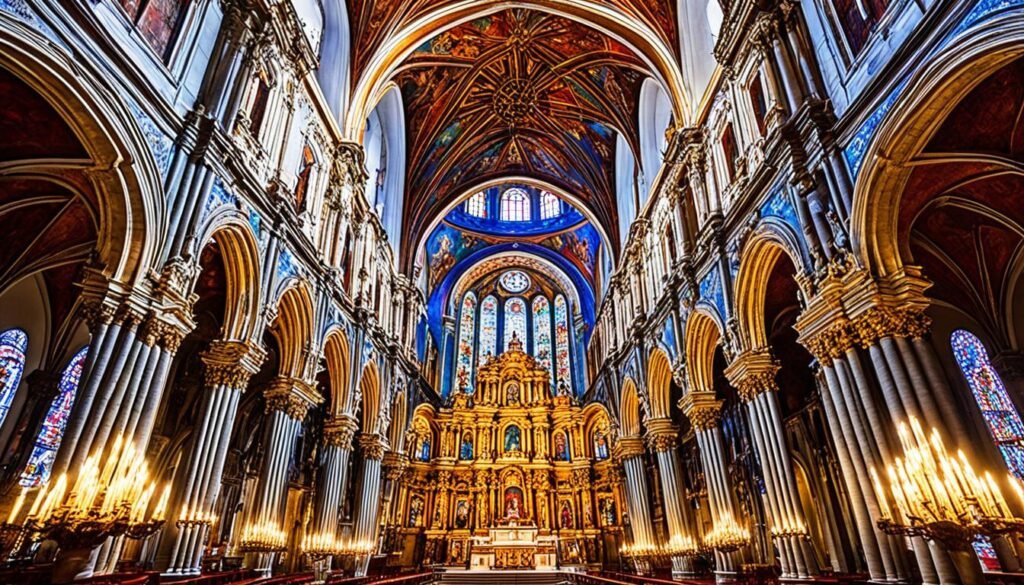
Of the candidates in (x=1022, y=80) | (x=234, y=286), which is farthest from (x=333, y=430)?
(x=1022, y=80)

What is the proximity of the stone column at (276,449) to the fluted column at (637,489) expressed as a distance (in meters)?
13.2

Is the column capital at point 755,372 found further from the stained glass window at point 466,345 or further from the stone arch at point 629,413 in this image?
the stained glass window at point 466,345

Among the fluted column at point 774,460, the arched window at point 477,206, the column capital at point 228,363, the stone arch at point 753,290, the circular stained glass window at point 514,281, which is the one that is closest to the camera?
the fluted column at point 774,460

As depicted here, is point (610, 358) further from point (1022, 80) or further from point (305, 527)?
point (1022, 80)

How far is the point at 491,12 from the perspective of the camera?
21.1 meters

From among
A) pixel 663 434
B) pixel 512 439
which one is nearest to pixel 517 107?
pixel 663 434

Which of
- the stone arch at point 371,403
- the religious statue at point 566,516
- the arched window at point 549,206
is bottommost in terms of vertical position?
the religious statue at point 566,516

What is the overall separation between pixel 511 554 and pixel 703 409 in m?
13.3

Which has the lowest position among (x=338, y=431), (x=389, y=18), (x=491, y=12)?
(x=338, y=431)

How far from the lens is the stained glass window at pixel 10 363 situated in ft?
45.8

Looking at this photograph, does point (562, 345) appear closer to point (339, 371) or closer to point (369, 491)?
point (369, 491)

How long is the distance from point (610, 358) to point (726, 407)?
663cm

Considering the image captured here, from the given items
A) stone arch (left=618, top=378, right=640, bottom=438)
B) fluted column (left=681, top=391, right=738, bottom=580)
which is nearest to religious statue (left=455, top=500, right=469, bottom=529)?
stone arch (left=618, top=378, right=640, bottom=438)

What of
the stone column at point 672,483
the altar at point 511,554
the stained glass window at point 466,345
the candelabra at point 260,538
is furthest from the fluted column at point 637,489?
the stained glass window at point 466,345
